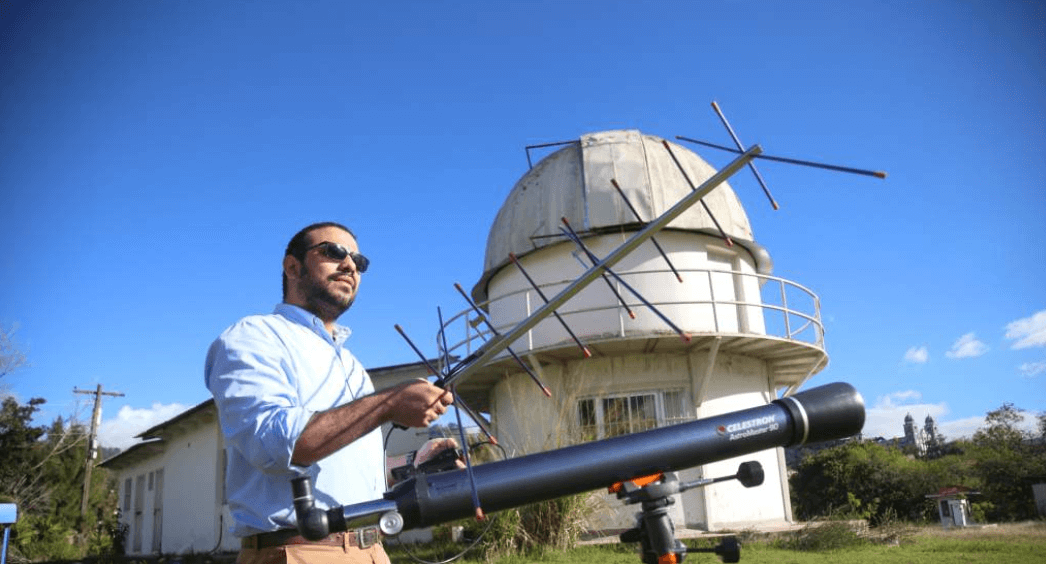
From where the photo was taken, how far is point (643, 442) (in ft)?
7.52

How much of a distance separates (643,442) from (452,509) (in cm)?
64

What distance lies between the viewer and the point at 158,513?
25.7 metres

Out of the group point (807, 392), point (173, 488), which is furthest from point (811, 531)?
point (173, 488)

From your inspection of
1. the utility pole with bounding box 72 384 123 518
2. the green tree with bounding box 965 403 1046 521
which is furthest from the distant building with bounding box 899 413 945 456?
the utility pole with bounding box 72 384 123 518

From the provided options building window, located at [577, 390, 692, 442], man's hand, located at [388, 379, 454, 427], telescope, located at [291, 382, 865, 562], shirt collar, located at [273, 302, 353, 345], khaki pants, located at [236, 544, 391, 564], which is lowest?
khaki pants, located at [236, 544, 391, 564]

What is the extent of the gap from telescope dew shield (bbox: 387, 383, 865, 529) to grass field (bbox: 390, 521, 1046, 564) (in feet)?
20.3

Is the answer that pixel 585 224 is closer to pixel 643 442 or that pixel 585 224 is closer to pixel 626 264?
pixel 626 264

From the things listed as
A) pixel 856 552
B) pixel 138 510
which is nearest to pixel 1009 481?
pixel 856 552

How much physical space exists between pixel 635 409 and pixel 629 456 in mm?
12379

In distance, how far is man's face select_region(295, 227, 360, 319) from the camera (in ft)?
9.20

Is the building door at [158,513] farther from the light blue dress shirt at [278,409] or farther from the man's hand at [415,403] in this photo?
the man's hand at [415,403]

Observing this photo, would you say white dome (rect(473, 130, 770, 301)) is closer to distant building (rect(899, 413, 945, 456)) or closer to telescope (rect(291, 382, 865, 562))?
telescope (rect(291, 382, 865, 562))

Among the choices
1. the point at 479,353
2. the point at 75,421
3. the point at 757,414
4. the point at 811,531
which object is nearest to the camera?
the point at 479,353

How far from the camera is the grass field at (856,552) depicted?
936 cm
